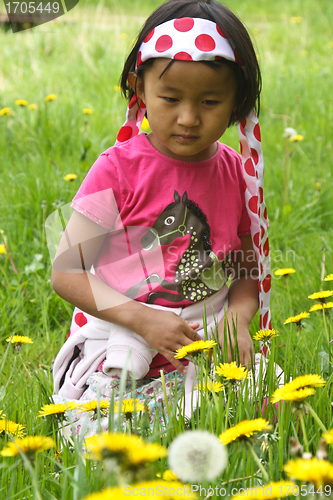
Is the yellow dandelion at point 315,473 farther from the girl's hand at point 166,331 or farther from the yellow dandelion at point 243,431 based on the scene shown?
the girl's hand at point 166,331

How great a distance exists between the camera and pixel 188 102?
1.03 m

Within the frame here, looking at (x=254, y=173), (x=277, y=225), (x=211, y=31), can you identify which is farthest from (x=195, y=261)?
(x=277, y=225)

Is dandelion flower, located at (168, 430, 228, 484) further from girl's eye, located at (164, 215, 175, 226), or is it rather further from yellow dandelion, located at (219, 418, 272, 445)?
girl's eye, located at (164, 215, 175, 226)

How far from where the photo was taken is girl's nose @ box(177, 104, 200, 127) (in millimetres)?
1028

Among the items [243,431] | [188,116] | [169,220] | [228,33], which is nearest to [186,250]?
[169,220]

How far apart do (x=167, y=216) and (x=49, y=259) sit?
2.66 ft

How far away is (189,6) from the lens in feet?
3.67

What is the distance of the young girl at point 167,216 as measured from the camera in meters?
1.06

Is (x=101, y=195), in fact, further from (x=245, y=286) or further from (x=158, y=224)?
(x=245, y=286)

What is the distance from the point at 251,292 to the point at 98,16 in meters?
3.87

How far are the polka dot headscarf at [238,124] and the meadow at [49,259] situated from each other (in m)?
0.22

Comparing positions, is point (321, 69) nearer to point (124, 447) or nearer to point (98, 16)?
point (98, 16)

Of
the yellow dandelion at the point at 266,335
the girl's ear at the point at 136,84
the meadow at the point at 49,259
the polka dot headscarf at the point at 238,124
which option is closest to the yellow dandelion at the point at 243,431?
the meadow at the point at 49,259

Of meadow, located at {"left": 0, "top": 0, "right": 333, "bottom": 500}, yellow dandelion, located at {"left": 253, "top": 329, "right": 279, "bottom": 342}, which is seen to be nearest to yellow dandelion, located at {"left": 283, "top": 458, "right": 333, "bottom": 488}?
meadow, located at {"left": 0, "top": 0, "right": 333, "bottom": 500}
